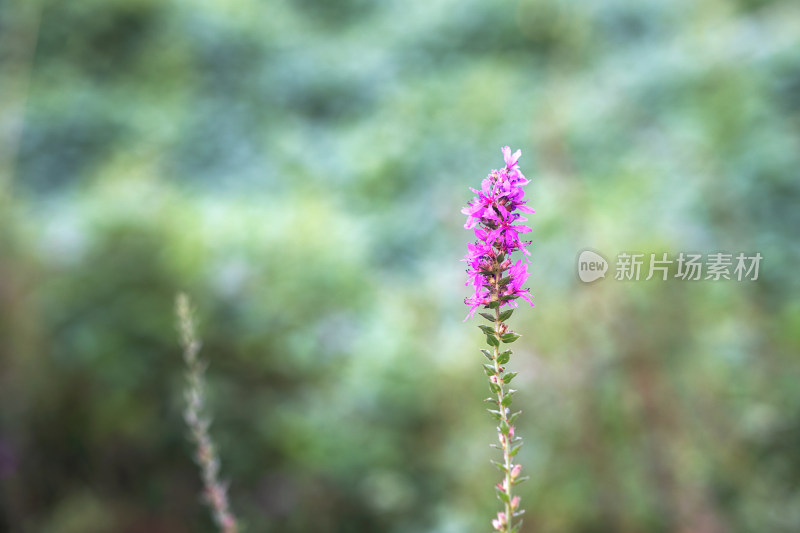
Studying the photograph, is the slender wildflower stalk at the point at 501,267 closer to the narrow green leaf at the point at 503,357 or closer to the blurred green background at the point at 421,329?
the narrow green leaf at the point at 503,357

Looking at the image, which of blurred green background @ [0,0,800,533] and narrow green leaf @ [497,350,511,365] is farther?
blurred green background @ [0,0,800,533]

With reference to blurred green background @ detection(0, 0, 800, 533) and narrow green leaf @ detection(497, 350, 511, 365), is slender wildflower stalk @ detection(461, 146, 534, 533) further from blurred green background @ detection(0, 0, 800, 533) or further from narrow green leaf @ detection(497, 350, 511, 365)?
blurred green background @ detection(0, 0, 800, 533)

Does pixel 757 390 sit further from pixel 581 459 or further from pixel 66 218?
pixel 66 218

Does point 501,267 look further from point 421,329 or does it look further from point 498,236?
point 421,329

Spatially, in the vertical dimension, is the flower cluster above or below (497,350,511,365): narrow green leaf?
above

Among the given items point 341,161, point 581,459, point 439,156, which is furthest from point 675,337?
point 341,161

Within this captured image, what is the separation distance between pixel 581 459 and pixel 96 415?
8.26 feet

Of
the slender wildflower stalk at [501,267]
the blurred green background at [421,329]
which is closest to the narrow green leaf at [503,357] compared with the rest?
the slender wildflower stalk at [501,267]

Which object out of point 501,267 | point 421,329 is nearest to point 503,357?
point 501,267

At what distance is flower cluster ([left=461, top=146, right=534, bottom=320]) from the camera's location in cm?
115

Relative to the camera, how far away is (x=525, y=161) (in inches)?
253

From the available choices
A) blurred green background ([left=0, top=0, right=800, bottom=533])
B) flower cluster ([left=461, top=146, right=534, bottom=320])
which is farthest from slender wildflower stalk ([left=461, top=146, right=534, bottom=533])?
blurred green background ([left=0, top=0, right=800, bottom=533])

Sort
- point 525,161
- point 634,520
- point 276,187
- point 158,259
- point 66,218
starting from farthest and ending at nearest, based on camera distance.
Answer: point 276,187
point 525,161
point 66,218
point 158,259
point 634,520

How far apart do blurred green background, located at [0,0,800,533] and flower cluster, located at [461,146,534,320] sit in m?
1.75
